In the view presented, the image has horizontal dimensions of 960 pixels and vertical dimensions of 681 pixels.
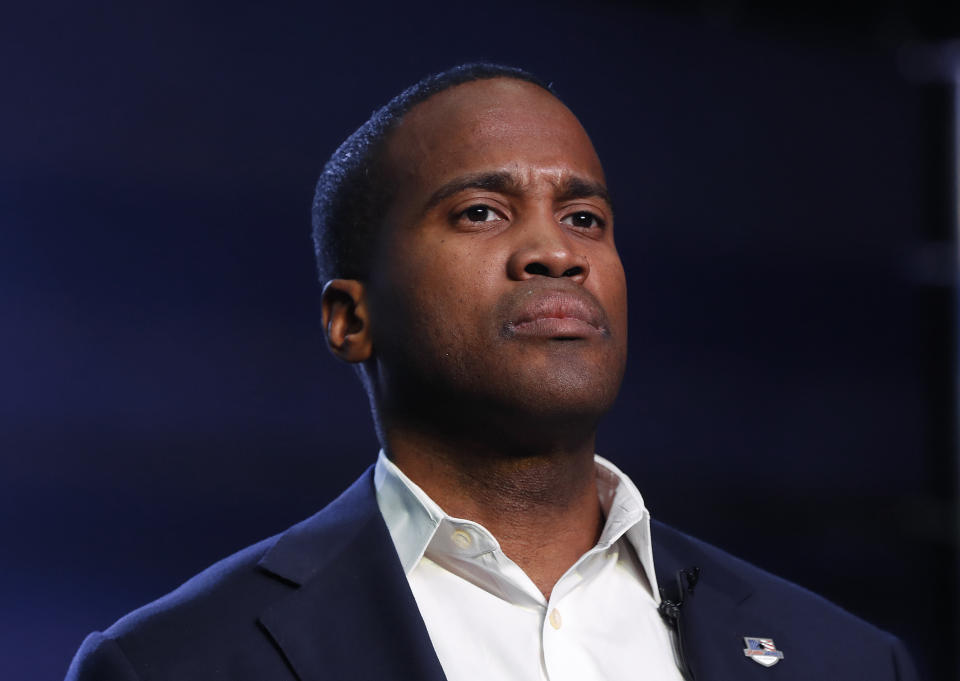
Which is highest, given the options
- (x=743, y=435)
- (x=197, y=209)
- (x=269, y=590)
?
(x=197, y=209)

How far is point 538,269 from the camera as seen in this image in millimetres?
2223

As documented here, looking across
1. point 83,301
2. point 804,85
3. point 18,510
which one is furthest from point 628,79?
point 18,510

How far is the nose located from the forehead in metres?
0.12

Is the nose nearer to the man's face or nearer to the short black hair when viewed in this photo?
the man's face

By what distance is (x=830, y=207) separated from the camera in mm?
4973

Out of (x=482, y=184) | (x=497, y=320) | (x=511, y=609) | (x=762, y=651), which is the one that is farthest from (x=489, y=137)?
(x=762, y=651)

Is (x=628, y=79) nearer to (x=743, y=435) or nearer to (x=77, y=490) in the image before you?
(x=743, y=435)

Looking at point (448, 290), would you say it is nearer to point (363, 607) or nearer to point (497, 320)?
point (497, 320)

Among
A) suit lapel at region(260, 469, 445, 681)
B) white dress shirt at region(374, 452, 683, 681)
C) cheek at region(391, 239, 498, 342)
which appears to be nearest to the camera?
suit lapel at region(260, 469, 445, 681)

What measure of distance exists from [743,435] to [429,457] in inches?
104

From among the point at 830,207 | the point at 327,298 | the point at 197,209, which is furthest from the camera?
the point at 830,207

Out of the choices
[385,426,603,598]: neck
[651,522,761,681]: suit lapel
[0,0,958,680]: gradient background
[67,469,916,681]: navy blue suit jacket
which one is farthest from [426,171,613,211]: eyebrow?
[0,0,958,680]: gradient background

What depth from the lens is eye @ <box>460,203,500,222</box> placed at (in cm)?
229

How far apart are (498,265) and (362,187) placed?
1.33 ft
